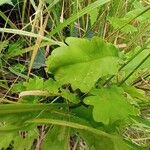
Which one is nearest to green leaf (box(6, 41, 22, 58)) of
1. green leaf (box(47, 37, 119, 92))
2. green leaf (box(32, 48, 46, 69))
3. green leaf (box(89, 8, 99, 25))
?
green leaf (box(32, 48, 46, 69))

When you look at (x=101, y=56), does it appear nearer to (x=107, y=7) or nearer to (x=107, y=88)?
(x=107, y=88)

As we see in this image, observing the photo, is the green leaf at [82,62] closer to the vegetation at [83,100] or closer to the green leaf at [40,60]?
the vegetation at [83,100]

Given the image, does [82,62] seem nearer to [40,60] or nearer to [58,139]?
[58,139]

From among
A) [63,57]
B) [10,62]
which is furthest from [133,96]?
[10,62]

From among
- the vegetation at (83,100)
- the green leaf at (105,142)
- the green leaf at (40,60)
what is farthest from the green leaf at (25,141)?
the green leaf at (40,60)

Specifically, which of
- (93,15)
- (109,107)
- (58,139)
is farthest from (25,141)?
(93,15)

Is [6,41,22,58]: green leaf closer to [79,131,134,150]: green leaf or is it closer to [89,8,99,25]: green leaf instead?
[89,8,99,25]: green leaf
